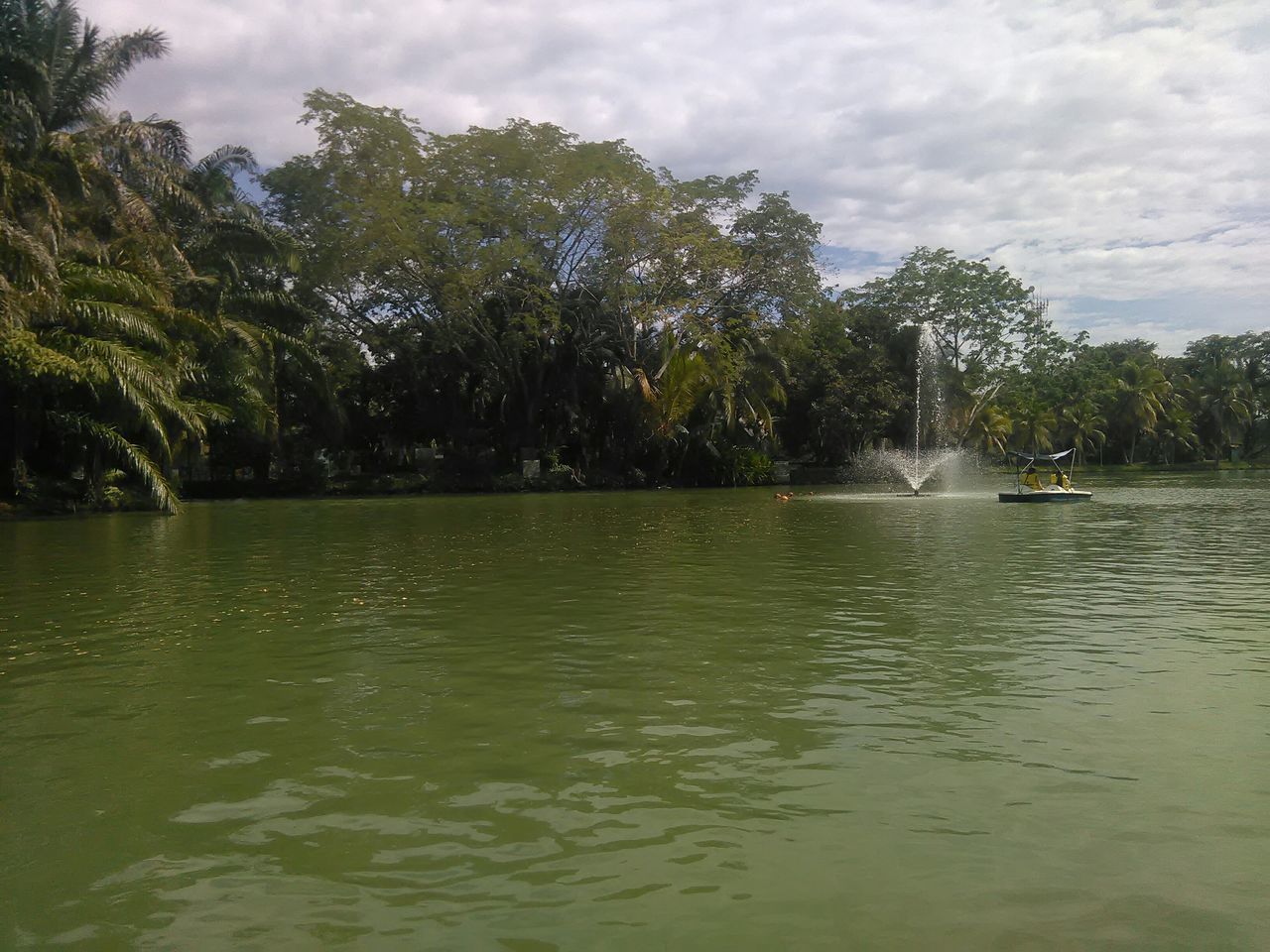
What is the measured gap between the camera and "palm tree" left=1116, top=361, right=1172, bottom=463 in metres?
73.9

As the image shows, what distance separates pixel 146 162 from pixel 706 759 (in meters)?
27.8

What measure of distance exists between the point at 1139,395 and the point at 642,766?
78.5m

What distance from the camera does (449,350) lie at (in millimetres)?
43062

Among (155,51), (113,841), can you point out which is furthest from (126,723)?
(155,51)

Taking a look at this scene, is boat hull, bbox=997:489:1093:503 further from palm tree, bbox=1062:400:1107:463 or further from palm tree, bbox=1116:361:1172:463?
palm tree, bbox=1116:361:1172:463

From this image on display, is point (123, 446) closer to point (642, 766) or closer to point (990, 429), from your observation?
point (642, 766)

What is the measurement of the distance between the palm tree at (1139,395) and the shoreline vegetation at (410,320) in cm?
1806

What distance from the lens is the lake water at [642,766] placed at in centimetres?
350

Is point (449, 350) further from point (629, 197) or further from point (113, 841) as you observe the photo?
point (113, 841)

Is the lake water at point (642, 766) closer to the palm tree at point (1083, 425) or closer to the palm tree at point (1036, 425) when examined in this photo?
the palm tree at point (1036, 425)

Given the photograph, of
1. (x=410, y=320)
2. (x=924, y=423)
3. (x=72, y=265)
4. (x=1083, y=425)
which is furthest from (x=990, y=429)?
(x=72, y=265)

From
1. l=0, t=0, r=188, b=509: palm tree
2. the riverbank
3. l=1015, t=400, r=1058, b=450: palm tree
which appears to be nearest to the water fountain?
the riverbank

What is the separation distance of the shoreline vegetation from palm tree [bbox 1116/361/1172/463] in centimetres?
1806

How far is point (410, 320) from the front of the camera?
43625mm
